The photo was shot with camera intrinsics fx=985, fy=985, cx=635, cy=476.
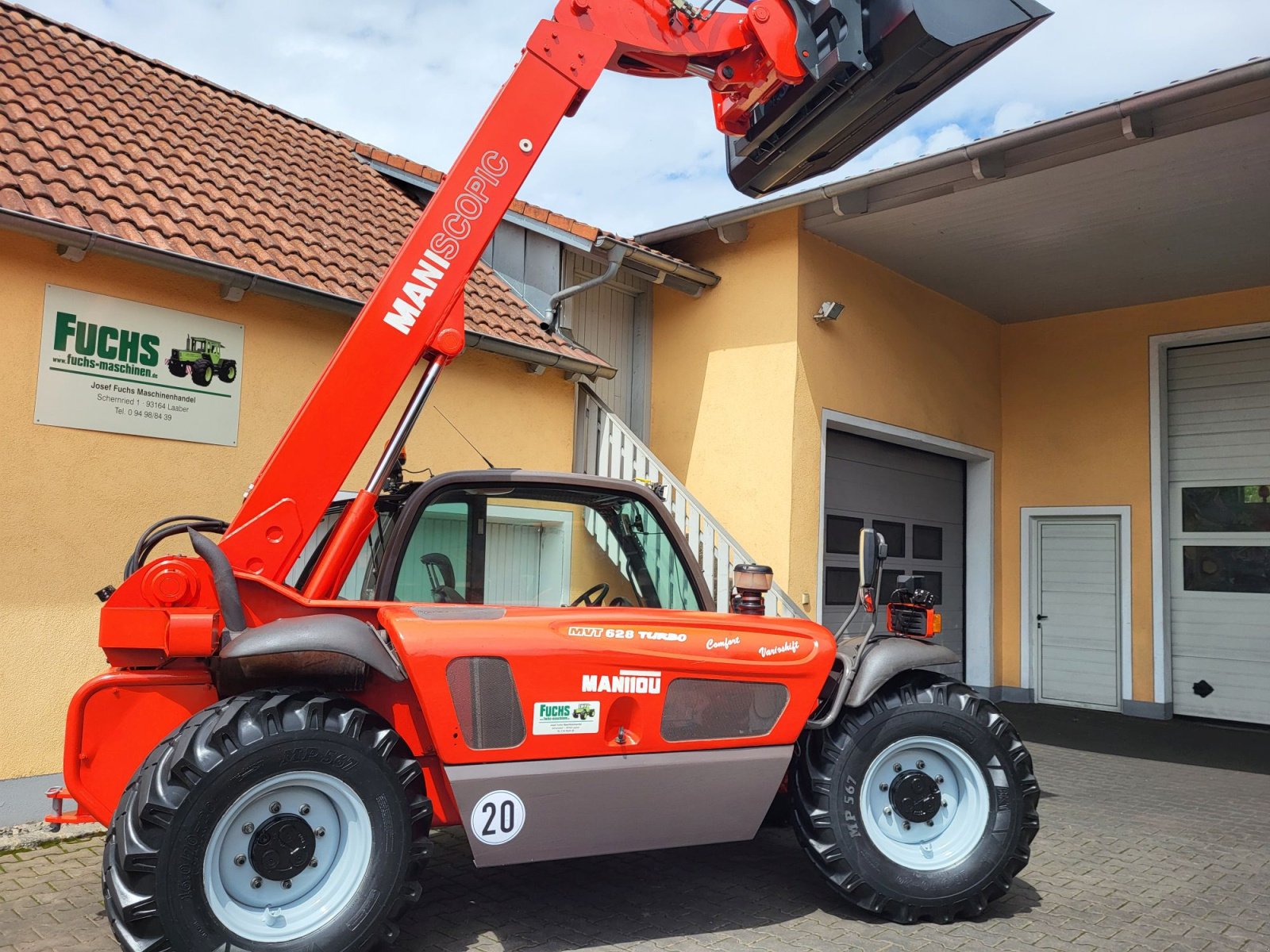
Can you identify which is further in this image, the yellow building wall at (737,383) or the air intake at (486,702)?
the yellow building wall at (737,383)

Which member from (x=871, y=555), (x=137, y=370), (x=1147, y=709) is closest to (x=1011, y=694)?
(x=1147, y=709)

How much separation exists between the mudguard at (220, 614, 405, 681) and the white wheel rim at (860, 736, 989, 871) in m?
2.13

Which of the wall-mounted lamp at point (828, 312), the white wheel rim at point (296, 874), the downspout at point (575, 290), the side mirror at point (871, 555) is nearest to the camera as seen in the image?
the white wheel rim at point (296, 874)

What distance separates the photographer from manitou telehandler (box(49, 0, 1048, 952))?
3402 millimetres

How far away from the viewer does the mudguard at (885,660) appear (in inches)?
167

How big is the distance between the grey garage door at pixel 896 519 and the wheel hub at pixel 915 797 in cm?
565

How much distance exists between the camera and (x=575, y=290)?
919 centimetres

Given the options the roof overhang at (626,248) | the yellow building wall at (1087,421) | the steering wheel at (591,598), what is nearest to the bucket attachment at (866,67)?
the steering wheel at (591,598)

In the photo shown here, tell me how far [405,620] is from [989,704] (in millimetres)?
2644

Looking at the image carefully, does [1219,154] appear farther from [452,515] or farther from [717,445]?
[452,515]

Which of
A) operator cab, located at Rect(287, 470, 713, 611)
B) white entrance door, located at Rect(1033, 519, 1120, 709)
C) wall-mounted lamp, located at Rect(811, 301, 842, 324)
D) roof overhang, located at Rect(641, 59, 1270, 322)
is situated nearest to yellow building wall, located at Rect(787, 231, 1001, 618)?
wall-mounted lamp, located at Rect(811, 301, 842, 324)

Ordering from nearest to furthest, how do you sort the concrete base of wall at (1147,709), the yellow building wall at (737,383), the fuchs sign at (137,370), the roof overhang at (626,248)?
the fuchs sign at (137,370), the roof overhang at (626,248), the yellow building wall at (737,383), the concrete base of wall at (1147,709)

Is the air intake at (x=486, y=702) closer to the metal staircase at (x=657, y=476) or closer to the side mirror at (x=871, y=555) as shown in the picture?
the side mirror at (x=871, y=555)

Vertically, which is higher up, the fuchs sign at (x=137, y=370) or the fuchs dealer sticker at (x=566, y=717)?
the fuchs sign at (x=137, y=370)
